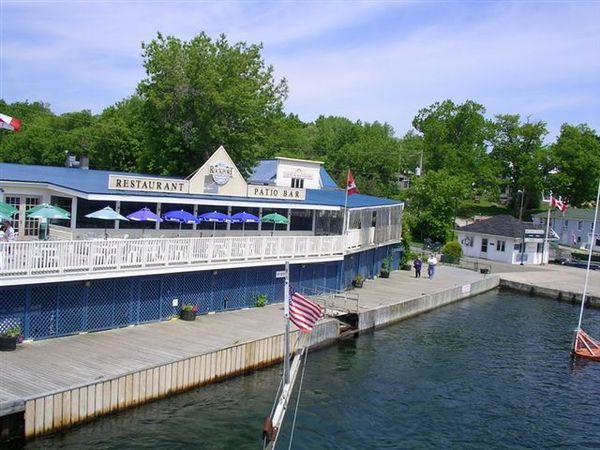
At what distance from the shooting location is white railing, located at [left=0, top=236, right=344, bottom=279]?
20188mm

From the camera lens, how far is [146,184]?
27.6m

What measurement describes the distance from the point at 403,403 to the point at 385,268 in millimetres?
24337

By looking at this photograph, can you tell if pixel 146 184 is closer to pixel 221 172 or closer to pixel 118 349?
pixel 221 172

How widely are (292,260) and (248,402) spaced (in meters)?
11.5

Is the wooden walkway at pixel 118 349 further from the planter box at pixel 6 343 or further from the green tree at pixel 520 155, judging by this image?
the green tree at pixel 520 155

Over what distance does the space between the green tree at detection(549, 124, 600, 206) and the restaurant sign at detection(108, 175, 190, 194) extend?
81234mm

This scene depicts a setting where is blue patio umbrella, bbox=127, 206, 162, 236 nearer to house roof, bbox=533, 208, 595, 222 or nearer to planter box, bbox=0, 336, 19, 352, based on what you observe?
planter box, bbox=0, 336, 19, 352

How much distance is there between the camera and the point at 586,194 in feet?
319

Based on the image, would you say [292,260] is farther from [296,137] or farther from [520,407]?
[296,137]

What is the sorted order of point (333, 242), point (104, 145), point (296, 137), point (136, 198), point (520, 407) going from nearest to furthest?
point (520, 407), point (136, 198), point (333, 242), point (104, 145), point (296, 137)

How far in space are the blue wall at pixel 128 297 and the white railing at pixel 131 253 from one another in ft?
2.68

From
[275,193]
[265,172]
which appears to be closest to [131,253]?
[275,193]

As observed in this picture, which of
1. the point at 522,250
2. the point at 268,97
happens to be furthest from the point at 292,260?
the point at 522,250

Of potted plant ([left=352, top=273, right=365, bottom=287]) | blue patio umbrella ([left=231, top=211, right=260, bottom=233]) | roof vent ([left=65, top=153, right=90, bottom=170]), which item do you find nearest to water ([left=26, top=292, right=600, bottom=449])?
potted plant ([left=352, top=273, right=365, bottom=287])
